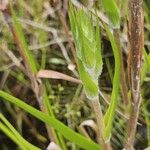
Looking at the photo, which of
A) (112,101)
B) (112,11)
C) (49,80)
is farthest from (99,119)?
(49,80)

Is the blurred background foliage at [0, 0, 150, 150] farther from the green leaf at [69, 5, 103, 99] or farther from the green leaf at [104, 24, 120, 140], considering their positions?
the green leaf at [69, 5, 103, 99]

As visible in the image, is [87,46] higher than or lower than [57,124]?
higher

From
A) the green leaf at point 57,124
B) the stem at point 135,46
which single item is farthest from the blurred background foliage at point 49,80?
the stem at point 135,46

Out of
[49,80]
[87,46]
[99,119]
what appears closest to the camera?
[87,46]

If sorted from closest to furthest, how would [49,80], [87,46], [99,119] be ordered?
[87,46], [99,119], [49,80]

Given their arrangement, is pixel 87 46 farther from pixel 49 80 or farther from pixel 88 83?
pixel 49 80

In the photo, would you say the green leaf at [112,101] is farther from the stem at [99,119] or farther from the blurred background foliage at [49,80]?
the blurred background foliage at [49,80]

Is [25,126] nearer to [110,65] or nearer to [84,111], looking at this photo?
[84,111]

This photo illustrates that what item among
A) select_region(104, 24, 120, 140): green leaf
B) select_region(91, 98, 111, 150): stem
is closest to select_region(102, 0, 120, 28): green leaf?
select_region(104, 24, 120, 140): green leaf
